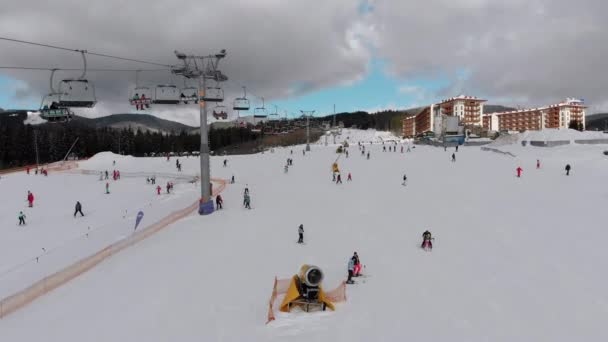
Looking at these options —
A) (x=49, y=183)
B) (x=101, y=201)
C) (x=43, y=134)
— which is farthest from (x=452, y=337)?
(x=43, y=134)

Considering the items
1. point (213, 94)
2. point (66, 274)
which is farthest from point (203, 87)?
point (66, 274)

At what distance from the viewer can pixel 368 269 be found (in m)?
12.8

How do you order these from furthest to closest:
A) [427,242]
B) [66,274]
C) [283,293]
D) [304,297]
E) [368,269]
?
[427,242], [368,269], [66,274], [283,293], [304,297]

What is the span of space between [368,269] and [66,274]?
941 cm

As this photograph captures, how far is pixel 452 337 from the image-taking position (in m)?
8.30

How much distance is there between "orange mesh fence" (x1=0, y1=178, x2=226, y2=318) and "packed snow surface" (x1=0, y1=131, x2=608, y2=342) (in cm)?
28

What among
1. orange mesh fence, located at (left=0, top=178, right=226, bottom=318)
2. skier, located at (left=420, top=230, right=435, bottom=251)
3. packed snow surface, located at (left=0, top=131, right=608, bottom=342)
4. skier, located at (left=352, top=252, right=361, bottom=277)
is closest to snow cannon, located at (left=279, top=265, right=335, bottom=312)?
packed snow surface, located at (left=0, top=131, right=608, bottom=342)

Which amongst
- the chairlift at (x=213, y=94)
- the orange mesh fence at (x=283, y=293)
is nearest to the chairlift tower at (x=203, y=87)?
the chairlift at (x=213, y=94)

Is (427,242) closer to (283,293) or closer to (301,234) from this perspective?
(301,234)

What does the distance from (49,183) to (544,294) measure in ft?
159

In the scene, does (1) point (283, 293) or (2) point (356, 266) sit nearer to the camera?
(1) point (283, 293)

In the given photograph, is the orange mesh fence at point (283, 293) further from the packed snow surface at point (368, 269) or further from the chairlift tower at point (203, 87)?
the chairlift tower at point (203, 87)

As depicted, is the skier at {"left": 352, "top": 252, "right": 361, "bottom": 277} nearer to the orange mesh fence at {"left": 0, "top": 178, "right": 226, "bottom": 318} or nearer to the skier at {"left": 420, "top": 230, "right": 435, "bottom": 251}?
the skier at {"left": 420, "top": 230, "right": 435, "bottom": 251}

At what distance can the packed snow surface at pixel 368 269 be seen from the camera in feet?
29.4
